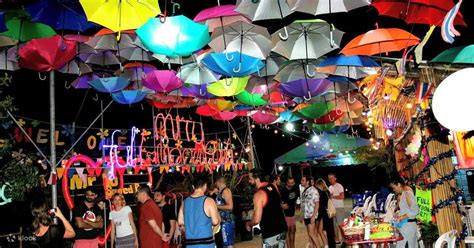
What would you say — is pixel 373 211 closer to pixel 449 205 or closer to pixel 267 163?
pixel 449 205

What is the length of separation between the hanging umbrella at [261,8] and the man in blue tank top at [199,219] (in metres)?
2.14

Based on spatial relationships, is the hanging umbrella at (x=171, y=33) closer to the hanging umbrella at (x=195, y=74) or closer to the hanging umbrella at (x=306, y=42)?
the hanging umbrella at (x=306, y=42)

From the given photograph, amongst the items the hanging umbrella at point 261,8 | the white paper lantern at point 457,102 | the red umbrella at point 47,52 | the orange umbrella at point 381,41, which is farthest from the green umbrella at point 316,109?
the white paper lantern at point 457,102

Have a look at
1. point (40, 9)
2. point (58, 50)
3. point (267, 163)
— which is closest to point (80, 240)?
point (58, 50)

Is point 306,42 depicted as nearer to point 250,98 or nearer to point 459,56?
point 459,56

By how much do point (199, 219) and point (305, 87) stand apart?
389 centimetres

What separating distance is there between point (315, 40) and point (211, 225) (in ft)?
10.9

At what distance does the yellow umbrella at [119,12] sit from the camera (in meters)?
4.96

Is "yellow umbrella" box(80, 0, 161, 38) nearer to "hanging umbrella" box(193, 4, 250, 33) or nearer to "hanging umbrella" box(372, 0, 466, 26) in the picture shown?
"hanging umbrella" box(193, 4, 250, 33)

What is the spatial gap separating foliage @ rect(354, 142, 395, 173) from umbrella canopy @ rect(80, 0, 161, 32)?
9.01 meters

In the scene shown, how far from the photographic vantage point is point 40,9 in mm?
5586

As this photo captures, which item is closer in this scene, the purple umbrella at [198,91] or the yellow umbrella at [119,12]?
the yellow umbrella at [119,12]

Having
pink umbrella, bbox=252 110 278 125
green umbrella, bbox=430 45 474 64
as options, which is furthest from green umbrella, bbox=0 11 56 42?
pink umbrella, bbox=252 110 278 125

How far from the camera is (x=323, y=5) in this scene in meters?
4.80
